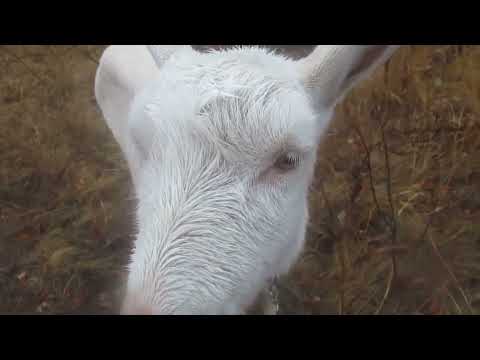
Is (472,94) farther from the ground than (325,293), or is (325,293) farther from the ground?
(472,94)

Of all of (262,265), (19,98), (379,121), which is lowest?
(262,265)

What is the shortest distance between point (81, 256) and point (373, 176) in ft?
10.8

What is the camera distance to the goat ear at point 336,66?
2.40 metres

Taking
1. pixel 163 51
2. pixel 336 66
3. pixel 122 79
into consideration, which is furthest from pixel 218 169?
pixel 122 79

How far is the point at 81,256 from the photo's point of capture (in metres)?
4.55

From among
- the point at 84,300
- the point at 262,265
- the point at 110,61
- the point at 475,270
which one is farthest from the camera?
the point at 84,300

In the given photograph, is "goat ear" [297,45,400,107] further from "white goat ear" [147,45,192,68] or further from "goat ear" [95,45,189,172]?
"goat ear" [95,45,189,172]

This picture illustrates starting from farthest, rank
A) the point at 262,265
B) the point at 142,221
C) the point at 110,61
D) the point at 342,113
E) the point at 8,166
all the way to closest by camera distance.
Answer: the point at 8,166
the point at 342,113
the point at 110,61
the point at 262,265
the point at 142,221

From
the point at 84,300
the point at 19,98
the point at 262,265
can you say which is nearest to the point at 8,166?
the point at 19,98

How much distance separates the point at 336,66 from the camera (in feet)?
7.95

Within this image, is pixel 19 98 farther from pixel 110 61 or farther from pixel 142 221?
pixel 142 221

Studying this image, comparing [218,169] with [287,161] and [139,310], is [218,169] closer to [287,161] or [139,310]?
[287,161]

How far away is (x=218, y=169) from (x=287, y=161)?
1.30ft

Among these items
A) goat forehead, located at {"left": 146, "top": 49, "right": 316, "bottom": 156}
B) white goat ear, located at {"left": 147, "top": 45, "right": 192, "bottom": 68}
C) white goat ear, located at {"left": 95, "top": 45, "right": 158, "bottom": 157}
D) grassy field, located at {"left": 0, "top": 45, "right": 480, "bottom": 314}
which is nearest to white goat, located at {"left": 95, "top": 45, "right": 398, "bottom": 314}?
goat forehead, located at {"left": 146, "top": 49, "right": 316, "bottom": 156}
